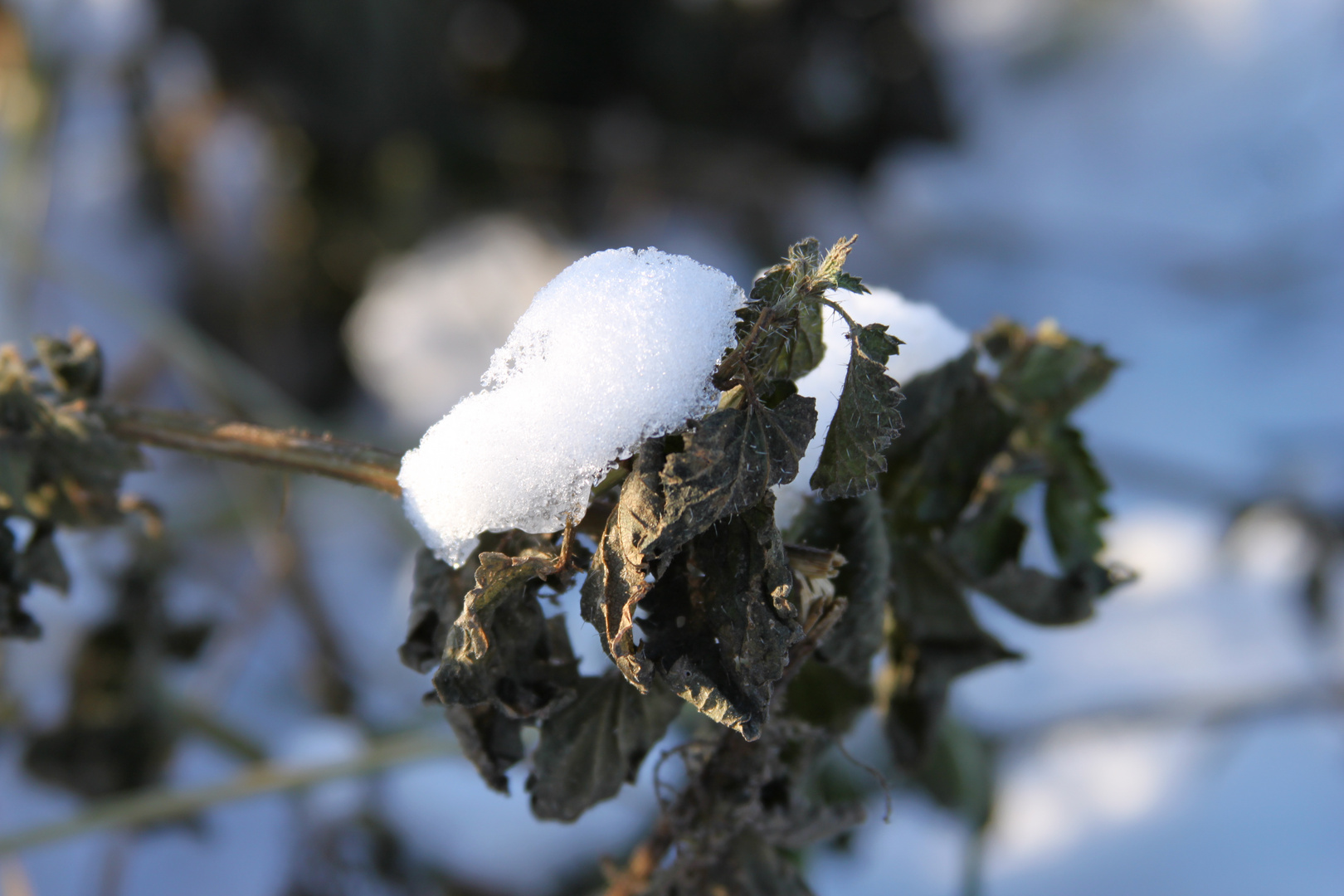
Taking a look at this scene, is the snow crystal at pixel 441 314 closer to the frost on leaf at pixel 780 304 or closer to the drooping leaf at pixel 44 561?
the drooping leaf at pixel 44 561

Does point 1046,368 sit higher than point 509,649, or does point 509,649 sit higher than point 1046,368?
point 1046,368

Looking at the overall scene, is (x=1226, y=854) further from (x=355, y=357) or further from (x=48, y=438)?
(x=355, y=357)

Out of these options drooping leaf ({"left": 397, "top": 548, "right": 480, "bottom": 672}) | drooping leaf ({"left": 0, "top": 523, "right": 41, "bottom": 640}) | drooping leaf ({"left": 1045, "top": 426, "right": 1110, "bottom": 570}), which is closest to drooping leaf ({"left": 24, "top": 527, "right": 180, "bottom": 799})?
drooping leaf ({"left": 0, "top": 523, "right": 41, "bottom": 640})

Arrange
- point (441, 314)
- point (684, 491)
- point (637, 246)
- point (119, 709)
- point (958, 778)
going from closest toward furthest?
point (684, 491) < point (958, 778) < point (119, 709) < point (441, 314) < point (637, 246)

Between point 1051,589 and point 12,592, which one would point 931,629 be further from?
point 12,592

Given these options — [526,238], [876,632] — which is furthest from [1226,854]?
[526,238]

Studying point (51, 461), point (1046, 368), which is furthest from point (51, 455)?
point (1046, 368)
